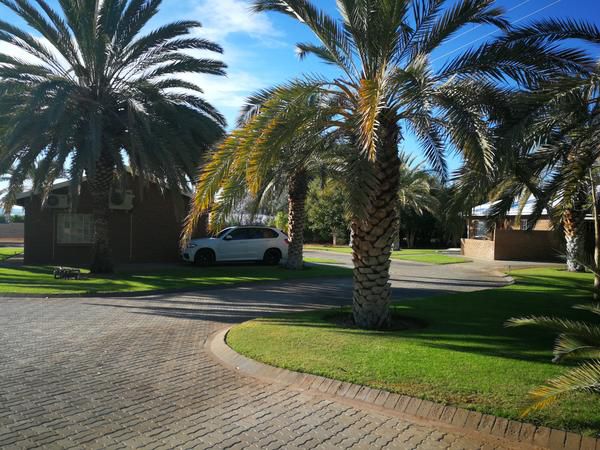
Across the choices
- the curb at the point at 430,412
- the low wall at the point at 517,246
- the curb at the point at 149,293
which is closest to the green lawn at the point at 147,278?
the curb at the point at 149,293

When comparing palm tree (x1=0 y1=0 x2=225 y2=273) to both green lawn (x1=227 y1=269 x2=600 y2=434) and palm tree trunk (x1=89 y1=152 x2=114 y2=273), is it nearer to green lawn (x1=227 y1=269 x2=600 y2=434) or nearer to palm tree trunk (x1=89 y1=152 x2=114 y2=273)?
palm tree trunk (x1=89 y1=152 x2=114 y2=273)

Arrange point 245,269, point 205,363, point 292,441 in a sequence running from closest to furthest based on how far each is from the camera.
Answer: point 292,441, point 205,363, point 245,269

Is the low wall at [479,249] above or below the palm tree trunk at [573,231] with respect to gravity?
below

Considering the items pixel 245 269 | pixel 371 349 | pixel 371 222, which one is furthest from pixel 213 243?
pixel 371 349

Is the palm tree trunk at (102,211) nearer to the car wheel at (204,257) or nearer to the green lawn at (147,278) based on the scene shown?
the green lawn at (147,278)

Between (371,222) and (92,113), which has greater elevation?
(92,113)

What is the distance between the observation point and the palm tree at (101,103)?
14.4 meters

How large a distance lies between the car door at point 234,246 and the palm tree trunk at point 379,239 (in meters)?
12.9

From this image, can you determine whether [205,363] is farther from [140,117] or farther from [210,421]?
[140,117]

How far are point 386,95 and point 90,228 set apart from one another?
1735 centimetres

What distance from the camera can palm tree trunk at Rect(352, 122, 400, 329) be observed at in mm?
8156

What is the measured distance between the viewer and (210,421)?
4.61m

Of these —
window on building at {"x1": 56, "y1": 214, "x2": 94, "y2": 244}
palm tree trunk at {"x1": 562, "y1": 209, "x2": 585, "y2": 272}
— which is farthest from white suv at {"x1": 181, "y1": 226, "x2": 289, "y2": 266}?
palm tree trunk at {"x1": 562, "y1": 209, "x2": 585, "y2": 272}

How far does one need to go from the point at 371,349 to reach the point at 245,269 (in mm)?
13278
